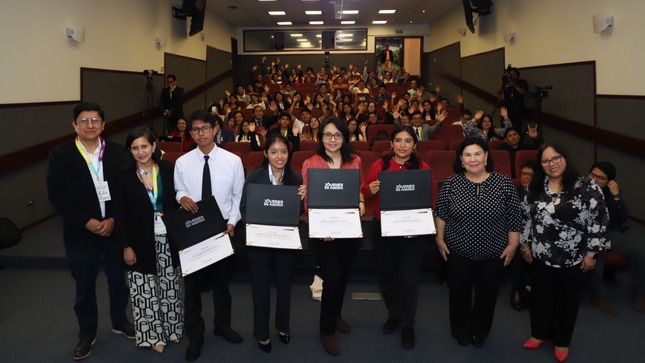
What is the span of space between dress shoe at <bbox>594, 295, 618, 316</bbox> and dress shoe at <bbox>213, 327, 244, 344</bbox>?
2699 mm

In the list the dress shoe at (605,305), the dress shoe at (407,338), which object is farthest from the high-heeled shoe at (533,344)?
the dress shoe at (605,305)

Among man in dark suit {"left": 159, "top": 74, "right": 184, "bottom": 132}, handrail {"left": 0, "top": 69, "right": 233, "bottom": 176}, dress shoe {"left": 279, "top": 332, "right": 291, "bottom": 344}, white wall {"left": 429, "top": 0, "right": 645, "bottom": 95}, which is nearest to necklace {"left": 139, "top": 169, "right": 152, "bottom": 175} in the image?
dress shoe {"left": 279, "top": 332, "right": 291, "bottom": 344}

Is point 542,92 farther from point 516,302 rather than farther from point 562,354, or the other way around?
point 562,354

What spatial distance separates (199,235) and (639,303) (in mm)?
3278

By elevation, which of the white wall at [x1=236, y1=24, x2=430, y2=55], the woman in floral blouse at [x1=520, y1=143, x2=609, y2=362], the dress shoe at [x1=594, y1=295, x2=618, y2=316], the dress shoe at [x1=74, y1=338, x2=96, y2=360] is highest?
the white wall at [x1=236, y1=24, x2=430, y2=55]

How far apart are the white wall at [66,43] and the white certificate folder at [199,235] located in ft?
12.8

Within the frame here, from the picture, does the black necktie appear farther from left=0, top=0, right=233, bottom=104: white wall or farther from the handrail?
left=0, top=0, right=233, bottom=104: white wall

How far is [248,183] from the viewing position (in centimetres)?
271

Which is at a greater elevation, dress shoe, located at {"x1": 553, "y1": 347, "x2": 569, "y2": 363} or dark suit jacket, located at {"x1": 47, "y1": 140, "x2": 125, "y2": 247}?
dark suit jacket, located at {"x1": 47, "y1": 140, "x2": 125, "y2": 247}

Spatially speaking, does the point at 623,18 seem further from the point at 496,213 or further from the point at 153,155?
the point at 153,155

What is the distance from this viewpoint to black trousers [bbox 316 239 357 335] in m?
2.72

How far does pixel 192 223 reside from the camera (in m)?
2.62

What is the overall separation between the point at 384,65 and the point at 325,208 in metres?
15.4

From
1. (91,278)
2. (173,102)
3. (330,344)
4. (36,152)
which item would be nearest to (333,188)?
(330,344)
